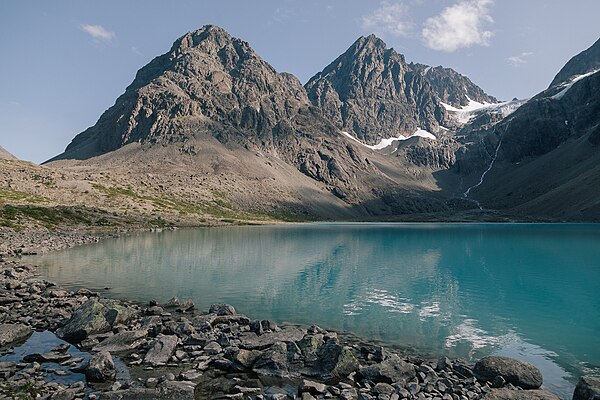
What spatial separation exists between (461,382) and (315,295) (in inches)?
806

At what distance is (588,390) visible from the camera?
14812 millimetres

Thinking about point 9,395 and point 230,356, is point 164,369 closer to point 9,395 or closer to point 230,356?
point 230,356

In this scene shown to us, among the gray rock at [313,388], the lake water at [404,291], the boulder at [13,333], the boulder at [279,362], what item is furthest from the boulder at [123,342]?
the lake water at [404,291]

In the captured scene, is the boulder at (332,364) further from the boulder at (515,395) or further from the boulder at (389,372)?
the boulder at (515,395)

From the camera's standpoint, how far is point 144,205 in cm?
15975

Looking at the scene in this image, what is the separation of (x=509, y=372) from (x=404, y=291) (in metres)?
21.5

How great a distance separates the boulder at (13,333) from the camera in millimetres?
19106

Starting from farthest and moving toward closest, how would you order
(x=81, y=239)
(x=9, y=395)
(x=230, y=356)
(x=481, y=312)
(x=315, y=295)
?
(x=81, y=239) < (x=315, y=295) < (x=481, y=312) < (x=230, y=356) < (x=9, y=395)

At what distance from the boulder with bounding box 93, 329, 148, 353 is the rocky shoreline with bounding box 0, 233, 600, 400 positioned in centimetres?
5

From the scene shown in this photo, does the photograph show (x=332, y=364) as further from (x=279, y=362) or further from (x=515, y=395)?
(x=515, y=395)

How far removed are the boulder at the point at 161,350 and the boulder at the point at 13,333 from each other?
7145mm

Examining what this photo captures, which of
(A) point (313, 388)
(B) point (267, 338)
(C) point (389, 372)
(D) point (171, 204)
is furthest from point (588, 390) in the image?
(D) point (171, 204)

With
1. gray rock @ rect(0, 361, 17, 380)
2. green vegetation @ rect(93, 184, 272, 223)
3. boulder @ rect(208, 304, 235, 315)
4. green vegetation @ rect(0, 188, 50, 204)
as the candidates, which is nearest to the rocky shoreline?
gray rock @ rect(0, 361, 17, 380)

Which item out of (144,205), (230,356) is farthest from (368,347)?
(144,205)
